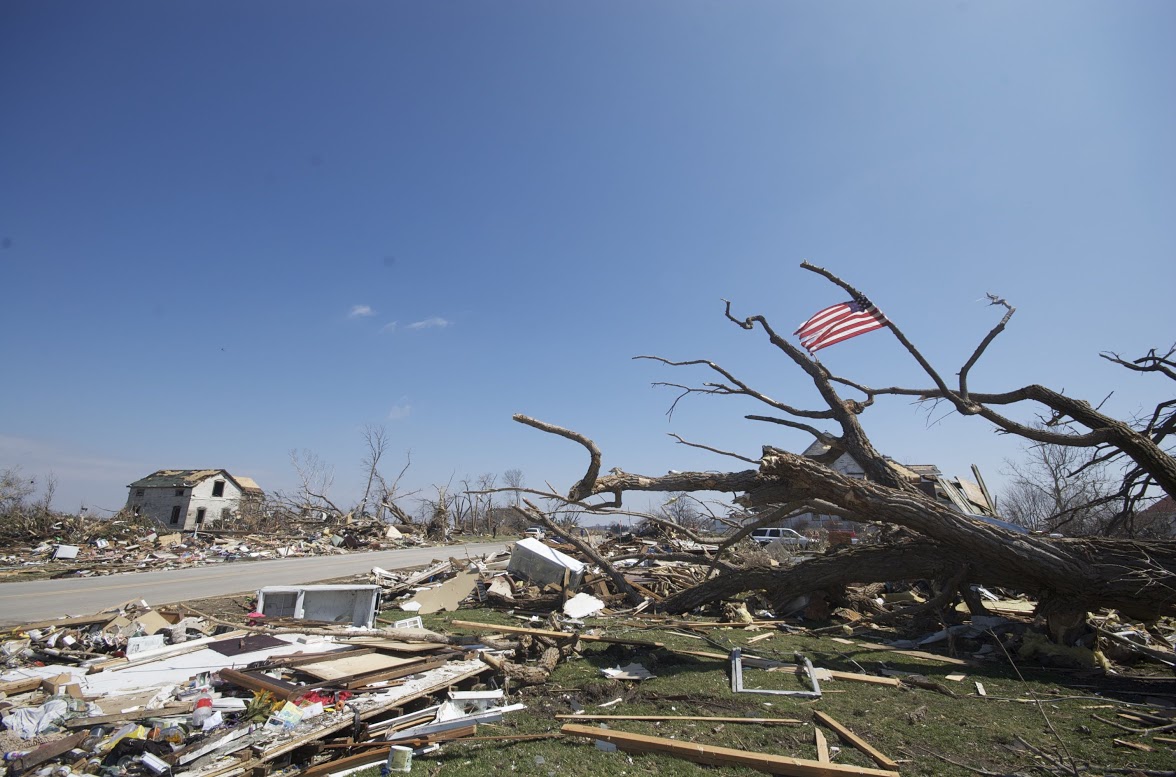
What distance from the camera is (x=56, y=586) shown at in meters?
12.4

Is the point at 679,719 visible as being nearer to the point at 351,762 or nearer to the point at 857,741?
the point at 857,741

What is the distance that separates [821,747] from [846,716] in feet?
3.36

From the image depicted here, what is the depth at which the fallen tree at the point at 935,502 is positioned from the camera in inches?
260

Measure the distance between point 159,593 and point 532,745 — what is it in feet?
36.0

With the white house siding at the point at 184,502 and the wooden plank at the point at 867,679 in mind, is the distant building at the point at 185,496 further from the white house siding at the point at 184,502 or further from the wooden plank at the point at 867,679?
the wooden plank at the point at 867,679

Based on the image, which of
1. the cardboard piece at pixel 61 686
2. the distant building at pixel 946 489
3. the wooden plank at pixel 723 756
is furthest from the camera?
the distant building at pixel 946 489

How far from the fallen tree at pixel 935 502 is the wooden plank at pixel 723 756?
130 inches

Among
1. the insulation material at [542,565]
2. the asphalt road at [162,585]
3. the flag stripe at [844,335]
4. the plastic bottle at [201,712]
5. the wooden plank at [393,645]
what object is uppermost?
the flag stripe at [844,335]

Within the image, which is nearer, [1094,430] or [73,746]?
[73,746]

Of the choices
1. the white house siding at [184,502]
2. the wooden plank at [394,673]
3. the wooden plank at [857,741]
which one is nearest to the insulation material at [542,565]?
the wooden plank at [394,673]

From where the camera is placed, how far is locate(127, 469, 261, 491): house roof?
125 feet

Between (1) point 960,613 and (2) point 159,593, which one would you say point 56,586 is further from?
(1) point 960,613

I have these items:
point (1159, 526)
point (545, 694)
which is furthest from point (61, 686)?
point (1159, 526)

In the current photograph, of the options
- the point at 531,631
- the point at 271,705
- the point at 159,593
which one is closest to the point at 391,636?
the point at 531,631
